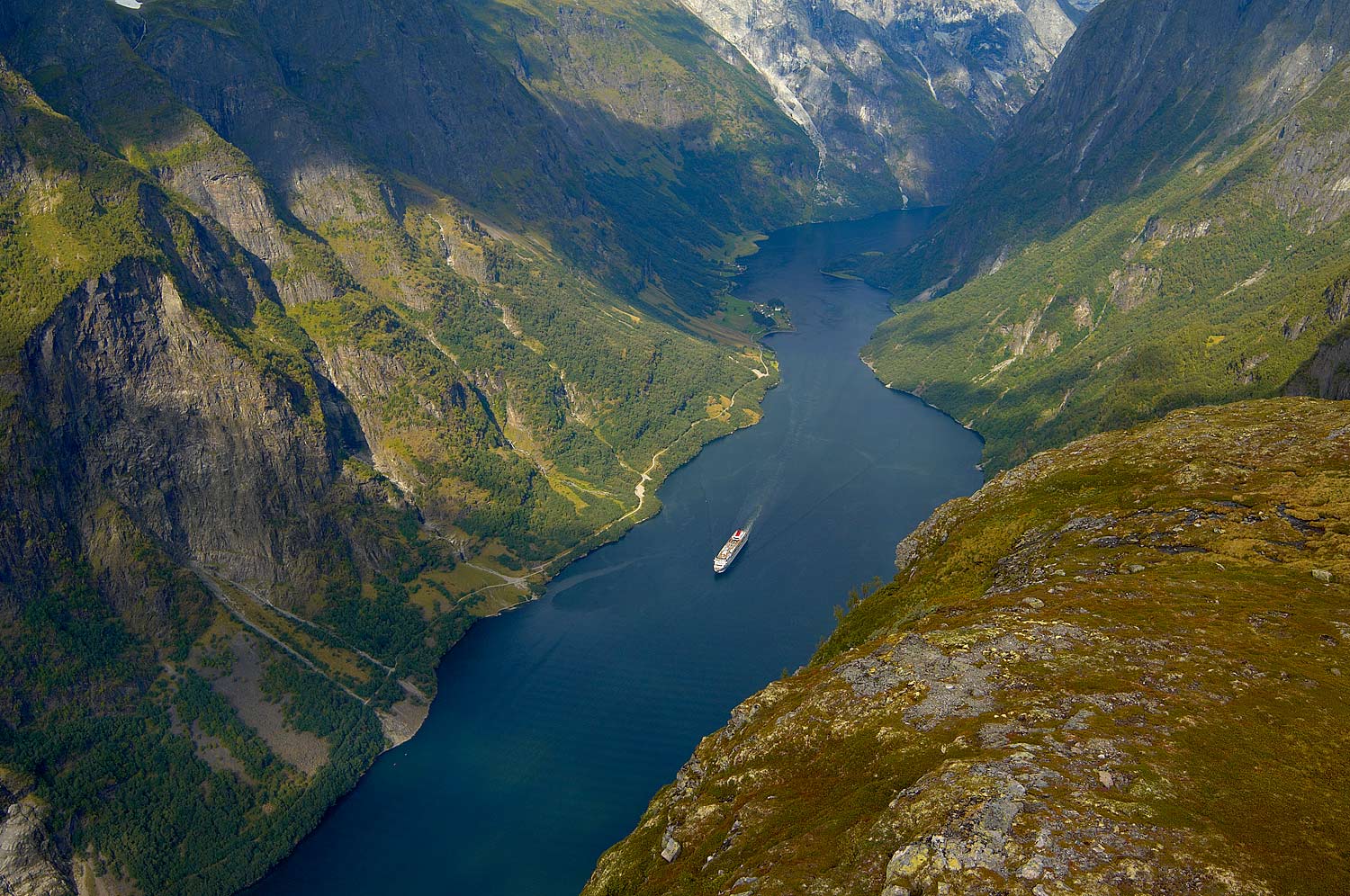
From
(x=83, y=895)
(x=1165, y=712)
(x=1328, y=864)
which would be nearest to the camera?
(x=1328, y=864)

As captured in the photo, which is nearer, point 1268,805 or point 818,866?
point 1268,805

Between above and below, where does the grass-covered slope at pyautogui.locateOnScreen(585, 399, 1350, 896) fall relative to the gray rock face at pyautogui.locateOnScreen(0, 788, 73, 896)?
above

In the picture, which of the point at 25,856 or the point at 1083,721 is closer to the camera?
the point at 1083,721

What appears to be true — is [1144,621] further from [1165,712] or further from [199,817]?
[199,817]

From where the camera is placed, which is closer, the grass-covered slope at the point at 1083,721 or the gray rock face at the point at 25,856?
the grass-covered slope at the point at 1083,721

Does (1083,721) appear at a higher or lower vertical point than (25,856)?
higher

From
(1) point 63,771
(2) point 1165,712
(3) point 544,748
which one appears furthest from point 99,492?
(2) point 1165,712

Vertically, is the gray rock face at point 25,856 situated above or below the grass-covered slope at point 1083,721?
below

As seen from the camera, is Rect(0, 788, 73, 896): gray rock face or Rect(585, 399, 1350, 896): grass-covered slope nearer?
Rect(585, 399, 1350, 896): grass-covered slope
